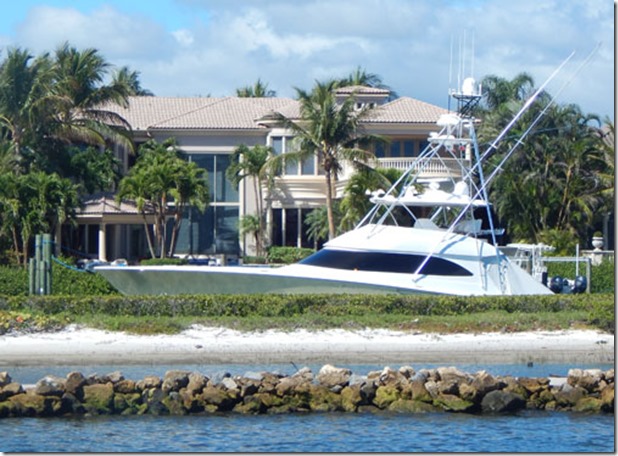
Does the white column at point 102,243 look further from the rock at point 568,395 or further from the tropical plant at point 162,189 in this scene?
the rock at point 568,395

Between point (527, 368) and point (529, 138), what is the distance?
2643 centimetres

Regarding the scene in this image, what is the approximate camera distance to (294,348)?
22.2m

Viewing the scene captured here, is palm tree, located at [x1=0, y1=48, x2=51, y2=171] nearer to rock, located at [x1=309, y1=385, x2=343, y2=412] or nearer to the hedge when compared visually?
the hedge

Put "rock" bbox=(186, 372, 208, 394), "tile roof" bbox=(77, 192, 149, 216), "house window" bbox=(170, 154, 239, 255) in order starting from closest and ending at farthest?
"rock" bbox=(186, 372, 208, 394)
"tile roof" bbox=(77, 192, 149, 216)
"house window" bbox=(170, 154, 239, 255)

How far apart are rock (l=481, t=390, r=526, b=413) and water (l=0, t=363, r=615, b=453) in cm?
12

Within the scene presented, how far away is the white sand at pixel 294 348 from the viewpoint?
71.6 ft

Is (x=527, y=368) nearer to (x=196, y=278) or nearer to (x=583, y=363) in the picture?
(x=583, y=363)

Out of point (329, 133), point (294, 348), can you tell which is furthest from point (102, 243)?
point (294, 348)

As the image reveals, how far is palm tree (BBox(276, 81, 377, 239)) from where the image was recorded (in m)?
43.5

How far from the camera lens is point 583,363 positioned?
22.2 metres

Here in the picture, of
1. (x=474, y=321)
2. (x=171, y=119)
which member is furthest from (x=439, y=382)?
(x=171, y=119)

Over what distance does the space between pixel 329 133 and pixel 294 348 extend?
875 inches

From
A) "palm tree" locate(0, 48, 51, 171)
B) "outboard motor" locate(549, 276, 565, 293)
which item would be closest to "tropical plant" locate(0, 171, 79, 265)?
"palm tree" locate(0, 48, 51, 171)

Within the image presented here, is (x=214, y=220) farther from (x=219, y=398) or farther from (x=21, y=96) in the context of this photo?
(x=219, y=398)
